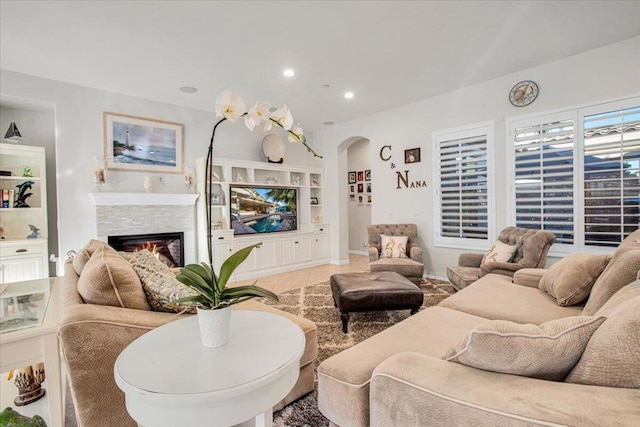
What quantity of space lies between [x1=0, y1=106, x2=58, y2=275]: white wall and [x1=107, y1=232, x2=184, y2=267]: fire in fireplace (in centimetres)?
88

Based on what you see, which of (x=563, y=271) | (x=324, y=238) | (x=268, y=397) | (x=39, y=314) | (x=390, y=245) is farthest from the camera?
(x=324, y=238)

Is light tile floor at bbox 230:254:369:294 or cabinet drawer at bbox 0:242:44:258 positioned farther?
light tile floor at bbox 230:254:369:294

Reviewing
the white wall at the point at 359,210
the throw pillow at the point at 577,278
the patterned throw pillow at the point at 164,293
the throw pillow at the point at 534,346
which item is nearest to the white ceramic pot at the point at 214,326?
the patterned throw pillow at the point at 164,293

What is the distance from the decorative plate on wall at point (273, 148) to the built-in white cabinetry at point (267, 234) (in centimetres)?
19

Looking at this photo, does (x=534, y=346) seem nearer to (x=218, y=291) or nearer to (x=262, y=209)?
(x=218, y=291)

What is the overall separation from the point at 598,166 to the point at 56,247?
6.81 m

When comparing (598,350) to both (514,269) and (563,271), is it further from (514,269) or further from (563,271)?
(514,269)

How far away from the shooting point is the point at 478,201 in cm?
432

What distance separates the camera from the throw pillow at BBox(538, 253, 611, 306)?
1.94m

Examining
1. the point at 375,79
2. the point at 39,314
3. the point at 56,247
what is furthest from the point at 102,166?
the point at 375,79

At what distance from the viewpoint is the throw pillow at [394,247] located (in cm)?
450

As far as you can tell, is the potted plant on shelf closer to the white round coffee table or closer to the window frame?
the white round coffee table

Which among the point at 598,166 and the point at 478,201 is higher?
the point at 598,166

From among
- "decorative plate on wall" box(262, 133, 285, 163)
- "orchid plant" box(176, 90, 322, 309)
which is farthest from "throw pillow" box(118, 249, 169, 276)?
"decorative plate on wall" box(262, 133, 285, 163)
